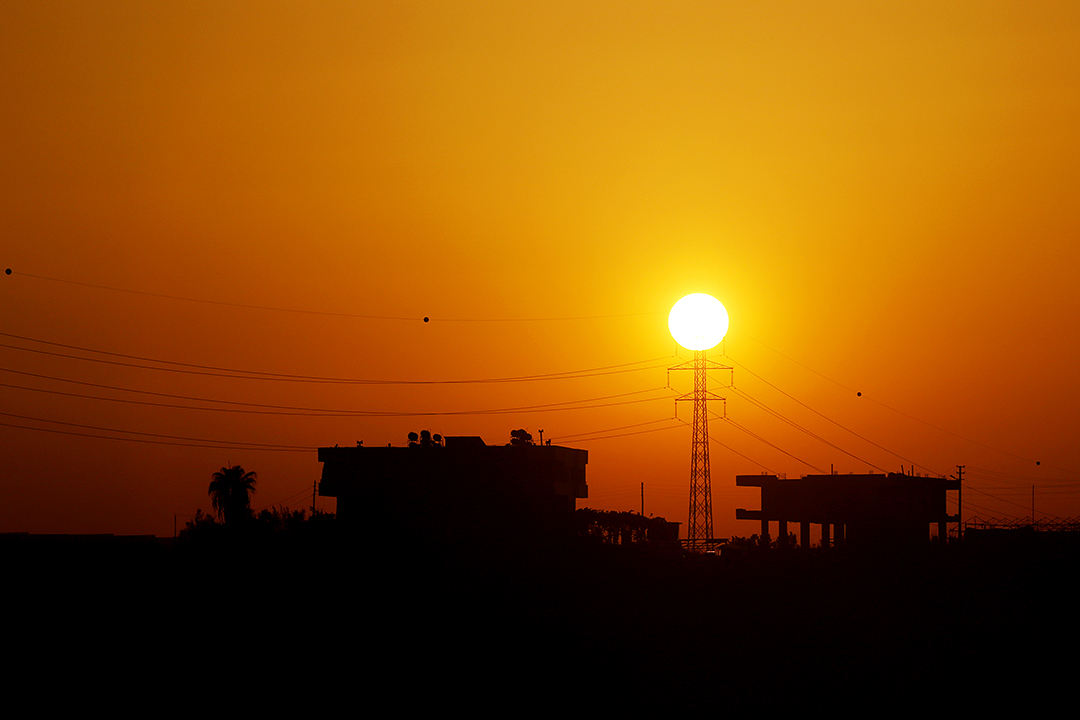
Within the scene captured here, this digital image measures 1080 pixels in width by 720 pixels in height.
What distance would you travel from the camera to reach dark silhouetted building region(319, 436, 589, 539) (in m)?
84.4

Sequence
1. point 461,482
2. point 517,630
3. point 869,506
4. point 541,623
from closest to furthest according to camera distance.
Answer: point 517,630, point 541,623, point 461,482, point 869,506

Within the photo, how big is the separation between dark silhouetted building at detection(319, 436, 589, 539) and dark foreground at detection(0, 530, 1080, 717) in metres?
15.3

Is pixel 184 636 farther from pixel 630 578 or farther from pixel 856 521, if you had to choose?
pixel 856 521

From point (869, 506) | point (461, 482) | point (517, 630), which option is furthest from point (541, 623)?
point (869, 506)

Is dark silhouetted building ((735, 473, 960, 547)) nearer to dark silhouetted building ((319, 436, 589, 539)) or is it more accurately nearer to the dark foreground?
dark silhouetted building ((319, 436, 589, 539))

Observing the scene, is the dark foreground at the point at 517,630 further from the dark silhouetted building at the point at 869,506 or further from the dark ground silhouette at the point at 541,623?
the dark silhouetted building at the point at 869,506

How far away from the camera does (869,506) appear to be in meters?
111

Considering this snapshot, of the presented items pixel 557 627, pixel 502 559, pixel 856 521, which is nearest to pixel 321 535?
pixel 502 559

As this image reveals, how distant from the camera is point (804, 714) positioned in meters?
33.3

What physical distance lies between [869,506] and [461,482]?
156ft

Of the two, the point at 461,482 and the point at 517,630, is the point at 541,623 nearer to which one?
the point at 517,630

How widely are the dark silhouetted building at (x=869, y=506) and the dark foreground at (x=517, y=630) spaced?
40.1 m

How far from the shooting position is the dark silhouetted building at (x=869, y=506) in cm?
10969

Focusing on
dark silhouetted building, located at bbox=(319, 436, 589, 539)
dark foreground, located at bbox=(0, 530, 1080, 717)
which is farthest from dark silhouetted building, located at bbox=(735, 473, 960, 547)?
dark foreground, located at bbox=(0, 530, 1080, 717)
